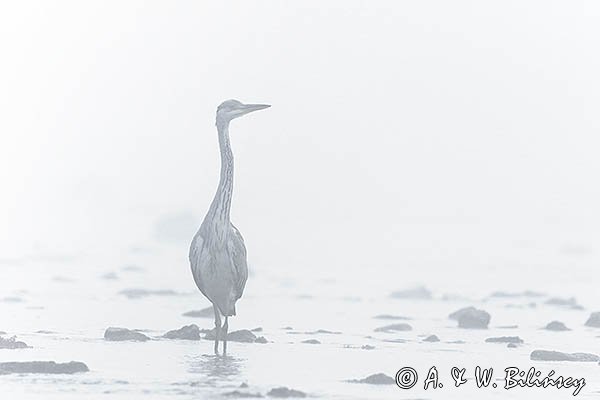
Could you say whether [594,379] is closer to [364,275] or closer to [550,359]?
[550,359]

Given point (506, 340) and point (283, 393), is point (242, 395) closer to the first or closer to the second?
point (283, 393)

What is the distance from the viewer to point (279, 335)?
19266 mm

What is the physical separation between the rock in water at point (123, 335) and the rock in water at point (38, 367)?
119 inches

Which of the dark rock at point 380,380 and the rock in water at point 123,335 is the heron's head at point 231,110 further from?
the dark rock at point 380,380

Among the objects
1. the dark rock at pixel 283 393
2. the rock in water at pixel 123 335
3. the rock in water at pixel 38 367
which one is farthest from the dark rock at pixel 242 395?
the rock in water at pixel 123 335

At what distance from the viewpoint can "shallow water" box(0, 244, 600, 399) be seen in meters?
14.1

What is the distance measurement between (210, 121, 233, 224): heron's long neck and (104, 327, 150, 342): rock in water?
1502mm

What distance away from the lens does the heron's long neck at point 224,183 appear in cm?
1731

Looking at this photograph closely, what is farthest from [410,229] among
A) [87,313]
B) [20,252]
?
[87,313]

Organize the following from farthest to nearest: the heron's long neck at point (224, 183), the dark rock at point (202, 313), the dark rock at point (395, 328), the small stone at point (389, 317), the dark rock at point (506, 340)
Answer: the small stone at point (389, 317) < the dark rock at point (202, 313) < the dark rock at point (395, 328) < the dark rock at point (506, 340) < the heron's long neck at point (224, 183)

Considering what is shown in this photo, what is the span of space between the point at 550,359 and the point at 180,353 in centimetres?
373

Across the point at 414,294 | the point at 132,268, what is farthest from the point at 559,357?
the point at 132,268

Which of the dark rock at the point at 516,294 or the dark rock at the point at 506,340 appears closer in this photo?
the dark rock at the point at 506,340

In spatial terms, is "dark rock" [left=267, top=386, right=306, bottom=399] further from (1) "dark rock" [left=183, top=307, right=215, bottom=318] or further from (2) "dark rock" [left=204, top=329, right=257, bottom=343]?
(1) "dark rock" [left=183, top=307, right=215, bottom=318]
